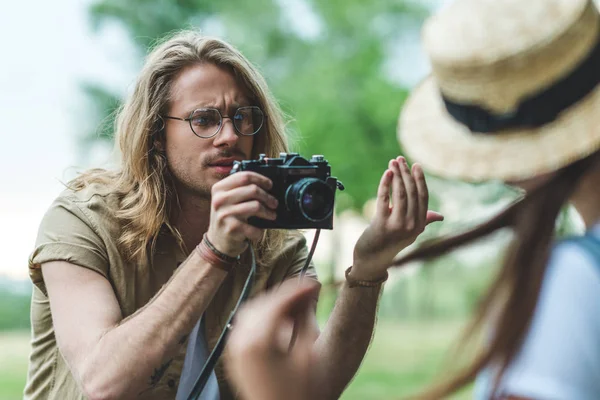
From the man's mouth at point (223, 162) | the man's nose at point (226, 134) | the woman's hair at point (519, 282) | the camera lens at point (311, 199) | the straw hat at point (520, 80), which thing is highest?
the man's nose at point (226, 134)

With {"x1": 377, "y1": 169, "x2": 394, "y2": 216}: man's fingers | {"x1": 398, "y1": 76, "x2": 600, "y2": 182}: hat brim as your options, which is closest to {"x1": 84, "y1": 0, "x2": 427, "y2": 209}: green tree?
{"x1": 377, "y1": 169, "x2": 394, "y2": 216}: man's fingers

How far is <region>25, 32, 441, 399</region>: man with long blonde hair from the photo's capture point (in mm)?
2020

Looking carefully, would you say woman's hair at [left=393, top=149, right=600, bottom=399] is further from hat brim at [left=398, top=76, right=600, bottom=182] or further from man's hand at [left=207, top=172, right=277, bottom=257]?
man's hand at [left=207, top=172, right=277, bottom=257]

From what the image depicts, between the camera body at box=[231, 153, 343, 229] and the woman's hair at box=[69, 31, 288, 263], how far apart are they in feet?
1.40

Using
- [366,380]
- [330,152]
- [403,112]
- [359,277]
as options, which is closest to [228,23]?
[330,152]

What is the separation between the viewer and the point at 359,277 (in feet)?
6.92

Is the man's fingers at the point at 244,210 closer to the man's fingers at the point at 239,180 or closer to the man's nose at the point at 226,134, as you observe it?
the man's fingers at the point at 239,180

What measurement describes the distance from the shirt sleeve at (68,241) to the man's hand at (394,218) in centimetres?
73

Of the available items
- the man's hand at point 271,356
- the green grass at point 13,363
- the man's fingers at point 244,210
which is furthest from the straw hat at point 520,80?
the green grass at point 13,363

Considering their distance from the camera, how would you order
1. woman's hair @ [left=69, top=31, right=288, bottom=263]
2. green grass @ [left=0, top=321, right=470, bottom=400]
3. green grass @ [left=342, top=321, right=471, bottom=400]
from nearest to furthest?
woman's hair @ [left=69, top=31, right=288, bottom=263], green grass @ [left=0, top=321, right=470, bottom=400], green grass @ [left=342, top=321, right=471, bottom=400]

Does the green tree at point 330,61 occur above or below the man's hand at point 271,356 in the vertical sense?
Result: above

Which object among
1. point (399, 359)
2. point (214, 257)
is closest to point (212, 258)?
point (214, 257)

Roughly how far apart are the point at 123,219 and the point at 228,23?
8.19m

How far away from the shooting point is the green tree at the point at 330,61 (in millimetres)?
10102
